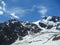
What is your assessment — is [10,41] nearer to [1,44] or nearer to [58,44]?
[1,44]

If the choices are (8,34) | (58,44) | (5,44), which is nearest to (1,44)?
(5,44)

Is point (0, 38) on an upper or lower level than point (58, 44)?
upper

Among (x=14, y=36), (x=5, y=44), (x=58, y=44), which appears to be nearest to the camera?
(x=58, y=44)

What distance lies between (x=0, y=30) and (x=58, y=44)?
5189 inches

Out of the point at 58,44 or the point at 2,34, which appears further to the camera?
the point at 2,34

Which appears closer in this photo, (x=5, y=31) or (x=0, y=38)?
(x=0, y=38)

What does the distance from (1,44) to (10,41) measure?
11.1 metres

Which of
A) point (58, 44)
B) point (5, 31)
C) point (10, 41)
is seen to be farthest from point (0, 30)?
point (58, 44)

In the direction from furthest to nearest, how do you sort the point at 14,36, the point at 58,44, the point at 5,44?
the point at 14,36
the point at 5,44
the point at 58,44

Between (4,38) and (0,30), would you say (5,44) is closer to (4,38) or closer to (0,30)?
(4,38)

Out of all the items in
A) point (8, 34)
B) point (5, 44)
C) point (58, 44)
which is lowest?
point (58, 44)

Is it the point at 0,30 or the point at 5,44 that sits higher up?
the point at 0,30

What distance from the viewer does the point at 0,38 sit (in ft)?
609

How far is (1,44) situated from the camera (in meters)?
180
